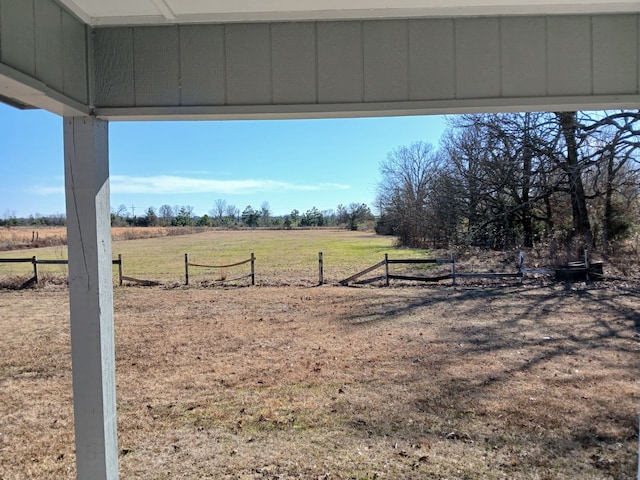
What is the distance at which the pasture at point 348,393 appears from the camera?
9.52ft

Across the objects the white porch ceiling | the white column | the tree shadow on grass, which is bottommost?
the tree shadow on grass

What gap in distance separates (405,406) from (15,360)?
5.26m

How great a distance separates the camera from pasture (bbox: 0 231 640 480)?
290cm

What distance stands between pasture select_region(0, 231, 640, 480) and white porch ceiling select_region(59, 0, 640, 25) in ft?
8.89

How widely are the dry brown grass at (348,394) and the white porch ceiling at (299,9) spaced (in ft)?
8.88

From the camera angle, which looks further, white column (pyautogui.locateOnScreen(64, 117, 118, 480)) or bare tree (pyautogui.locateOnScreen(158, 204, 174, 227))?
bare tree (pyautogui.locateOnScreen(158, 204, 174, 227))

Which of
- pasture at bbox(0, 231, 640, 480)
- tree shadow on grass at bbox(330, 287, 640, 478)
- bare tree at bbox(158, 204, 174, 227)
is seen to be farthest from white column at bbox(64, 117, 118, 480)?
bare tree at bbox(158, 204, 174, 227)

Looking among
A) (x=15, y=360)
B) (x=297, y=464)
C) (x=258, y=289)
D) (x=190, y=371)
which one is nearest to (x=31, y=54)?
(x=297, y=464)

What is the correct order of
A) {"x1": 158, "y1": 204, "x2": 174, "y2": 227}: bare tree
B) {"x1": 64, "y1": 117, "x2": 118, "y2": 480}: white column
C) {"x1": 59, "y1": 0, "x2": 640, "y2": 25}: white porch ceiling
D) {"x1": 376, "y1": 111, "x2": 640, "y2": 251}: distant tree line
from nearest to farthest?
1. {"x1": 59, "y1": 0, "x2": 640, "y2": 25}: white porch ceiling
2. {"x1": 64, "y1": 117, "x2": 118, "y2": 480}: white column
3. {"x1": 376, "y1": 111, "x2": 640, "y2": 251}: distant tree line
4. {"x1": 158, "y1": 204, "x2": 174, "y2": 227}: bare tree

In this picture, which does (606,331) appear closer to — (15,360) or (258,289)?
(258,289)

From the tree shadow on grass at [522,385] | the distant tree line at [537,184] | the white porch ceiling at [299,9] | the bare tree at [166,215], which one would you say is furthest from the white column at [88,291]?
the bare tree at [166,215]

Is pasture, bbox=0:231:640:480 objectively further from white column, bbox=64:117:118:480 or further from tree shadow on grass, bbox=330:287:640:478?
white column, bbox=64:117:118:480

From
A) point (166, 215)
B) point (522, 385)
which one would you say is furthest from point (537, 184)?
point (166, 215)

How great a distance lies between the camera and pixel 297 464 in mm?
2875
